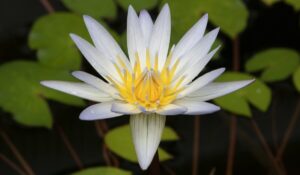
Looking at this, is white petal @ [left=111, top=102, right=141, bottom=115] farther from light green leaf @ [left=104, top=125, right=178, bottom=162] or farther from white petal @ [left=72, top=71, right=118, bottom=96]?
light green leaf @ [left=104, top=125, right=178, bottom=162]

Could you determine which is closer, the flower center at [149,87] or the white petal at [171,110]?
the white petal at [171,110]

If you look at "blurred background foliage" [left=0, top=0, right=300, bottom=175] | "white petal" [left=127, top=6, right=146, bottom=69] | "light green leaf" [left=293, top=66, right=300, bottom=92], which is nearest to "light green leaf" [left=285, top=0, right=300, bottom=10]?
"blurred background foliage" [left=0, top=0, right=300, bottom=175]

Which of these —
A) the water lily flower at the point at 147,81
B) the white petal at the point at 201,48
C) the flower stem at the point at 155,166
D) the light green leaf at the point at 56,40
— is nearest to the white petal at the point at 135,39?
the water lily flower at the point at 147,81

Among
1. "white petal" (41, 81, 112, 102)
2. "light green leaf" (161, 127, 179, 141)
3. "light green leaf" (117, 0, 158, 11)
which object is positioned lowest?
"light green leaf" (161, 127, 179, 141)

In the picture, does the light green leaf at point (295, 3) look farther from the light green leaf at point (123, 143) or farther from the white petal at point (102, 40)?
the white petal at point (102, 40)

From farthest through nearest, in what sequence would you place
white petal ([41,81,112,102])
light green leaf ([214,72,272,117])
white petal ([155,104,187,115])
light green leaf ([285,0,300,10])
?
light green leaf ([285,0,300,10])
light green leaf ([214,72,272,117])
white petal ([41,81,112,102])
white petal ([155,104,187,115])

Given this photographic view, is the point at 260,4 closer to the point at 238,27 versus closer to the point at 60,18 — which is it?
the point at 238,27

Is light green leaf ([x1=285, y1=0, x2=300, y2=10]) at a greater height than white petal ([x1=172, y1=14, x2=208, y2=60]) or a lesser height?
lesser

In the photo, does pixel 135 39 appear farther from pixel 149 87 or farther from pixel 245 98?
pixel 245 98

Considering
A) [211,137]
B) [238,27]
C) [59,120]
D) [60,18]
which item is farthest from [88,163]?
[238,27]
